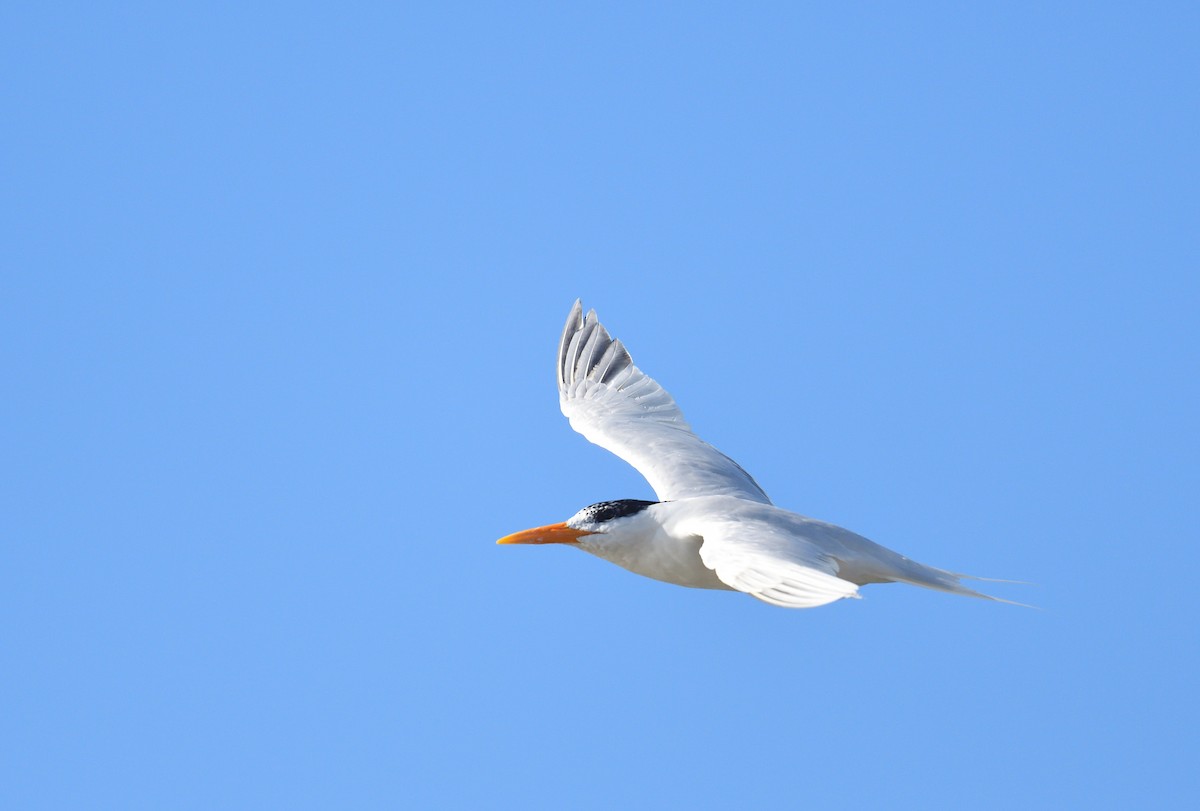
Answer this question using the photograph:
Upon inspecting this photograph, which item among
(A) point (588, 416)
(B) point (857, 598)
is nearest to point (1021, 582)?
(B) point (857, 598)

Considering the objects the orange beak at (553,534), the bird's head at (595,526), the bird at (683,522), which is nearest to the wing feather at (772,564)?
the bird at (683,522)

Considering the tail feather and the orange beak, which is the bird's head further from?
the tail feather

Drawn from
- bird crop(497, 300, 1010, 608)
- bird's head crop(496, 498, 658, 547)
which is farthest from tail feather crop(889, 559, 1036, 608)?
bird's head crop(496, 498, 658, 547)

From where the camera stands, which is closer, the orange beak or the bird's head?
the bird's head

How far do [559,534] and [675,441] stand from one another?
6.77 feet

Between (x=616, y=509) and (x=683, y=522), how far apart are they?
2.49ft

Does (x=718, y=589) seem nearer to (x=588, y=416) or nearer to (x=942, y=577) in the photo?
(x=942, y=577)

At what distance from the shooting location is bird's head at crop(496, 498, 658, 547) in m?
10.5

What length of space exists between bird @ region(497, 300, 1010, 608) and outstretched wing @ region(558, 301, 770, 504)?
0.04ft

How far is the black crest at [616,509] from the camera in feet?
34.9

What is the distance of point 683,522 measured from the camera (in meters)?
10.1

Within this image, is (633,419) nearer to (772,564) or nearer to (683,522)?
(683,522)

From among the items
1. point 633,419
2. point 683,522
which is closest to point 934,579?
point 683,522

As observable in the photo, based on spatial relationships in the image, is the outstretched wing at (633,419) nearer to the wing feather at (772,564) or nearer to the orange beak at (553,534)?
the orange beak at (553,534)
